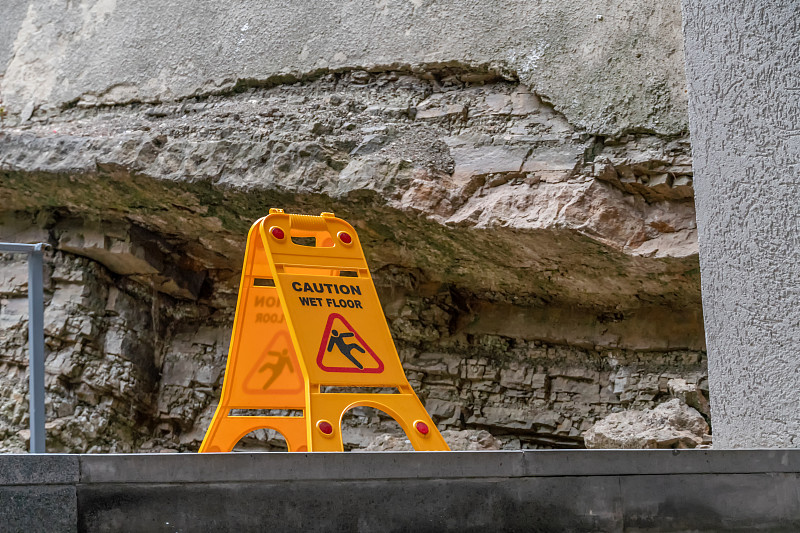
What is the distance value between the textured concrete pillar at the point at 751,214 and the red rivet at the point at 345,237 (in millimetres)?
1096

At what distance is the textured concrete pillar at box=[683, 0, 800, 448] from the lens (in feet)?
6.59

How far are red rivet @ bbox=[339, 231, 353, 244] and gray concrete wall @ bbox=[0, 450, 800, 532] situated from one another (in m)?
1.23

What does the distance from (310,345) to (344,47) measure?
2.31 m

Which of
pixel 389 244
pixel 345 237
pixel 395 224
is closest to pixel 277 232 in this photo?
pixel 345 237

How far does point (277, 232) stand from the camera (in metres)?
2.56

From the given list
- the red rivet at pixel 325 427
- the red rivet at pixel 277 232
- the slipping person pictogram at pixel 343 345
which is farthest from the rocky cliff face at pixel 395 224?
the red rivet at pixel 325 427

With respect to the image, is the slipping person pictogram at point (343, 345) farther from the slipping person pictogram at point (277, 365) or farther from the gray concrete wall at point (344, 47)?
the gray concrete wall at point (344, 47)

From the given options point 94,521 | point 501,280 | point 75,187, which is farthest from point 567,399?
point 94,521

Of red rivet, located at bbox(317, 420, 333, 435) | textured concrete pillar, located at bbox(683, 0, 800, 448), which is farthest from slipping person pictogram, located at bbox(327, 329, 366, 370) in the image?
textured concrete pillar, located at bbox(683, 0, 800, 448)

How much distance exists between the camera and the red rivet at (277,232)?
8.37 feet

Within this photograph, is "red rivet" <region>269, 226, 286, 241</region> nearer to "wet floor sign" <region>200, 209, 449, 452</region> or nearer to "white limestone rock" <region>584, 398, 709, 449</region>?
"wet floor sign" <region>200, 209, 449, 452</region>

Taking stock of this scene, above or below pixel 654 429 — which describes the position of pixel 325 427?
above

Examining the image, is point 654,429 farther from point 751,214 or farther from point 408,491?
point 408,491

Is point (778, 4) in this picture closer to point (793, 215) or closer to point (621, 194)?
point (793, 215)
